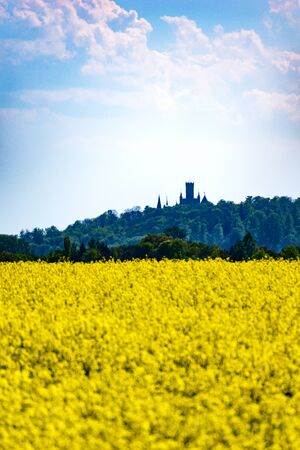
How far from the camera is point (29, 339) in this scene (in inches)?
586

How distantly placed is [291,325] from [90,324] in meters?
3.79

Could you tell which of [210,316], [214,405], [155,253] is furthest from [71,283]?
[155,253]

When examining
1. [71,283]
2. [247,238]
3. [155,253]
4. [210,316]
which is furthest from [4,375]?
[247,238]

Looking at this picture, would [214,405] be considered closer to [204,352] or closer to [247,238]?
[204,352]

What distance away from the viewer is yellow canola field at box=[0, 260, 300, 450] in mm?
10289

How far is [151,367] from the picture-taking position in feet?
41.5

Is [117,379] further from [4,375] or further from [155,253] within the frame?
Answer: [155,253]

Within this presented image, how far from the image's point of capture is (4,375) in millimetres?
12906

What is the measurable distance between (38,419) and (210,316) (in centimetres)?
668

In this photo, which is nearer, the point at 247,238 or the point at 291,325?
the point at 291,325

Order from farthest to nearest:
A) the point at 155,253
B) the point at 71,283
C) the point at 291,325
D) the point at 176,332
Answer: the point at 155,253
the point at 71,283
the point at 291,325
the point at 176,332

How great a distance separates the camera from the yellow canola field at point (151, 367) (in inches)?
405

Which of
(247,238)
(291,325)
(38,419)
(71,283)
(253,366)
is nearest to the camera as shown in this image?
(38,419)

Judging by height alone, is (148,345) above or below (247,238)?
below
